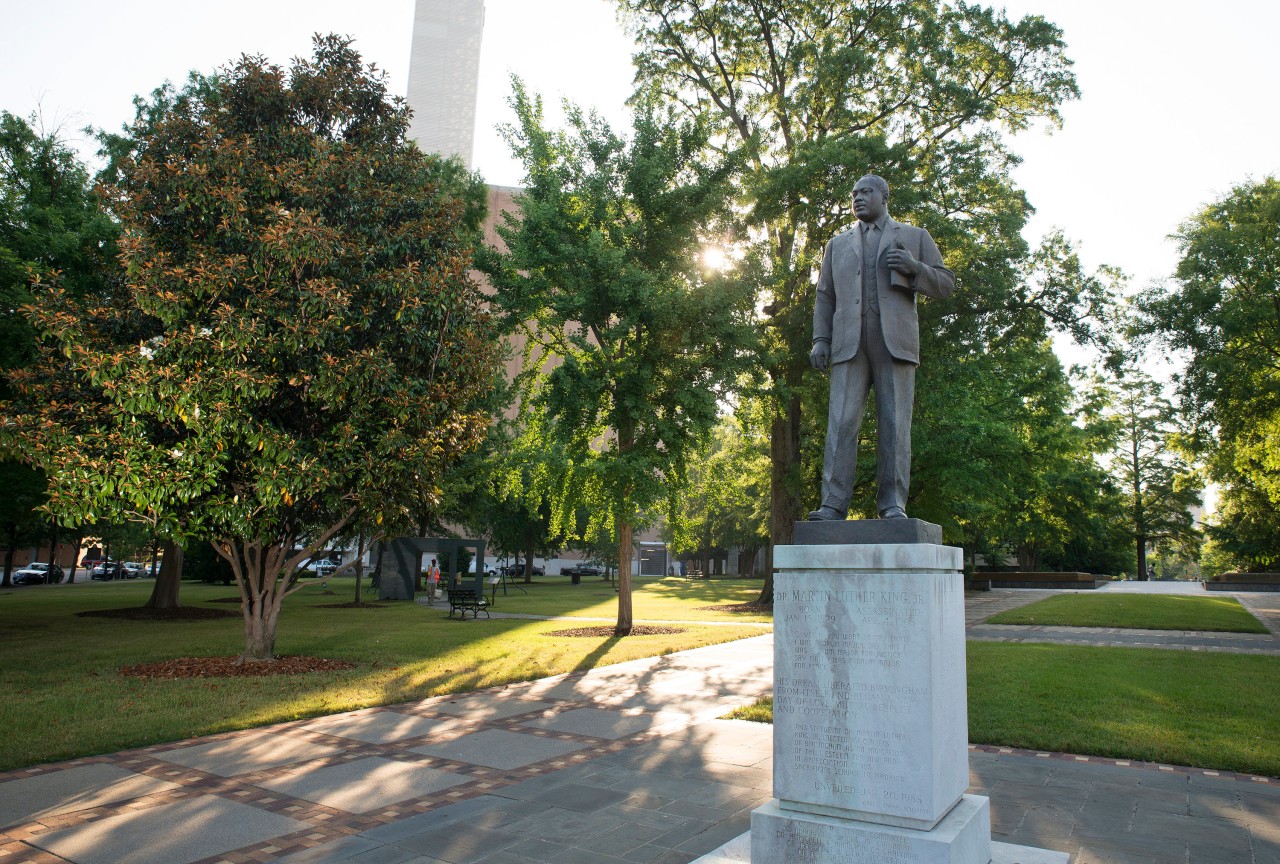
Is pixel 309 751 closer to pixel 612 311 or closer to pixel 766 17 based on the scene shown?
pixel 612 311

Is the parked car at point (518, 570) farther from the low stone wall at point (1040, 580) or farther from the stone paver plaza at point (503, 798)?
the stone paver plaza at point (503, 798)

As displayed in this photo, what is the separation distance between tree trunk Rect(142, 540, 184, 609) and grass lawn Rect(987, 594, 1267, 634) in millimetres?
25095

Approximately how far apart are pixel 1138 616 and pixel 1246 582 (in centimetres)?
2798

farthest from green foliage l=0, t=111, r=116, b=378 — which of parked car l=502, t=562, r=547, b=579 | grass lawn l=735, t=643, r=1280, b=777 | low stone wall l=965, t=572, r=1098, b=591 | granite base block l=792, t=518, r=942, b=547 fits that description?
low stone wall l=965, t=572, r=1098, b=591

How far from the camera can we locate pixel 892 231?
5406 millimetres

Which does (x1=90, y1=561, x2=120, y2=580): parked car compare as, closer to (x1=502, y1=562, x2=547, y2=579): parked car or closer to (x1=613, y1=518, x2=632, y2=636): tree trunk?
(x1=502, y1=562, x2=547, y2=579): parked car

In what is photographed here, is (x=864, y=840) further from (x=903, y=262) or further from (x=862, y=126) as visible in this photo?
(x=862, y=126)

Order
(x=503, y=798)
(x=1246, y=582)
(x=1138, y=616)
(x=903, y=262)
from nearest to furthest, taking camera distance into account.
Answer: (x=903, y=262) → (x=503, y=798) → (x=1138, y=616) → (x=1246, y=582)

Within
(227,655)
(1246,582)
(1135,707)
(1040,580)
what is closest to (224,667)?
(227,655)

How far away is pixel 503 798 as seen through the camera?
605cm

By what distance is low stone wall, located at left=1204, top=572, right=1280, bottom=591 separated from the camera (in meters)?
41.8

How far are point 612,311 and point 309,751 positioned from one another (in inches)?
480

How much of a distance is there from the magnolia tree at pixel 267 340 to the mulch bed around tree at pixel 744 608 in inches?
568

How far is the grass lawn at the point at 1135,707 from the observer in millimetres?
7547
